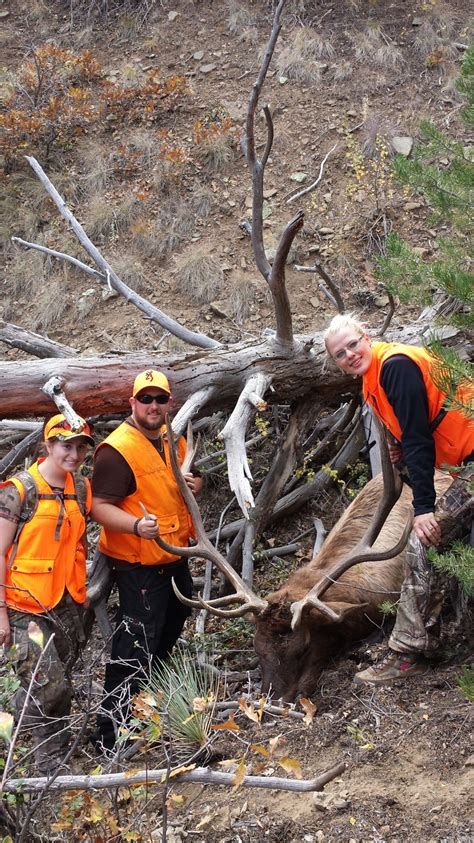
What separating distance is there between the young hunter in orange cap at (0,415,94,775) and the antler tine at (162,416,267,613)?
20.3 inches

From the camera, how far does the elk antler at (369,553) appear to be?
513cm

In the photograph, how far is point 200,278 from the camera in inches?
414

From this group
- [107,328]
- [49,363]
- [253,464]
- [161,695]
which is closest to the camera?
[161,695]

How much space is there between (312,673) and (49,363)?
2.72 meters

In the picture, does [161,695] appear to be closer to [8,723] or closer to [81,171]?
[8,723]

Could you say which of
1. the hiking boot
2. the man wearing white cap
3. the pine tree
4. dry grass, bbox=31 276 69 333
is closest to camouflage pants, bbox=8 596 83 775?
the man wearing white cap

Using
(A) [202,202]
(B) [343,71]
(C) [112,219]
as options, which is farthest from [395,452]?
(B) [343,71]

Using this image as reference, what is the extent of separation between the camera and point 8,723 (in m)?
3.05

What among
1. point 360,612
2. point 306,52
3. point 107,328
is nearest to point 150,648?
point 360,612

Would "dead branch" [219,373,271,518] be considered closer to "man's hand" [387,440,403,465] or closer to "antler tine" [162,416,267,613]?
"antler tine" [162,416,267,613]

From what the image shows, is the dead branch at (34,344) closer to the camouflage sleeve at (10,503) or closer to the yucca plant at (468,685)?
the camouflage sleeve at (10,503)

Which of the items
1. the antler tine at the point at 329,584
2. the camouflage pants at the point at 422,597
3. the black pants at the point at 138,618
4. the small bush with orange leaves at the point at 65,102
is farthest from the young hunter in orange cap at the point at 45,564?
the small bush with orange leaves at the point at 65,102

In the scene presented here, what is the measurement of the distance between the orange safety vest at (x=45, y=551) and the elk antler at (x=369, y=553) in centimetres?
138

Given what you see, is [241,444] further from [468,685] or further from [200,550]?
[468,685]
